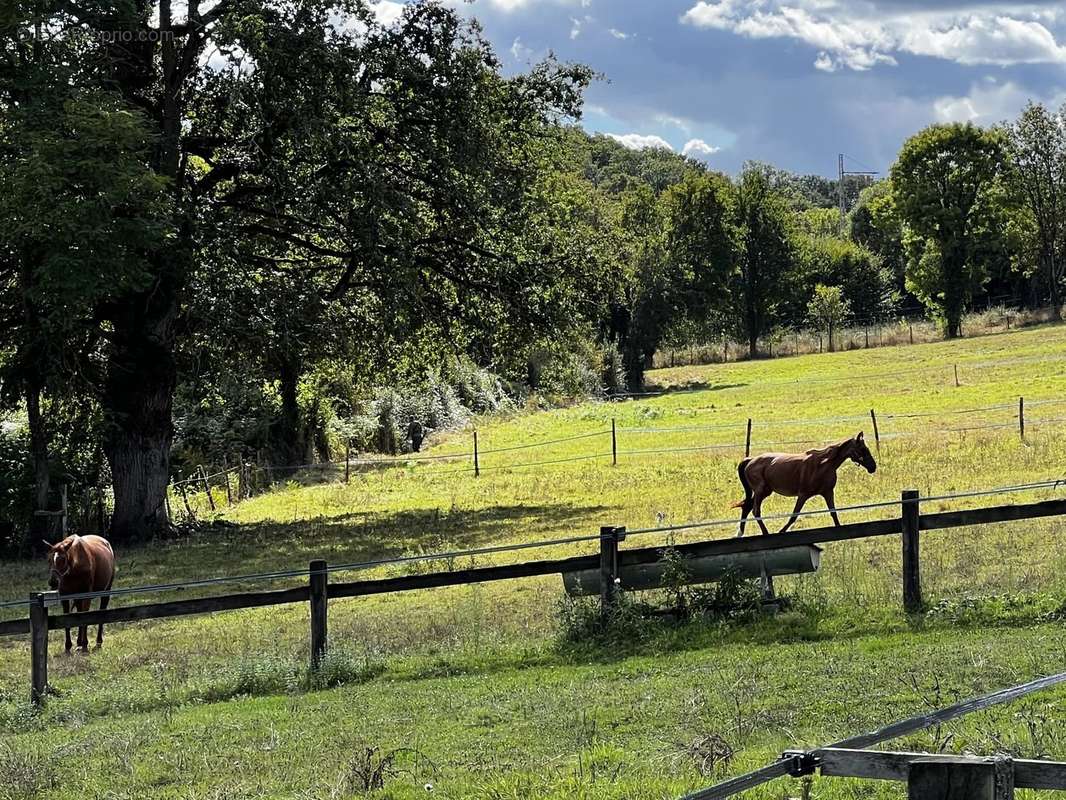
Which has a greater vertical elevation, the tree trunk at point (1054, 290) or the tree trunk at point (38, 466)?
the tree trunk at point (1054, 290)

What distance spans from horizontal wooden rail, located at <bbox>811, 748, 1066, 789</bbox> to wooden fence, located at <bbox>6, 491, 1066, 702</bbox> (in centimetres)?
818

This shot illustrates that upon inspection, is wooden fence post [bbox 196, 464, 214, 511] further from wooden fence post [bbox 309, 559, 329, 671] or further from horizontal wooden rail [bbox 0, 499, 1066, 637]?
wooden fence post [bbox 309, 559, 329, 671]

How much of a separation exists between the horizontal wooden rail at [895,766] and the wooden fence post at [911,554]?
8.83 m

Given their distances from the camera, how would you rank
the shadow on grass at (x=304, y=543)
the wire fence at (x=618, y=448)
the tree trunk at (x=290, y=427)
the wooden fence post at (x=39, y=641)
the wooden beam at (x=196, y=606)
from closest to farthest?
1. the wooden fence post at (x=39, y=641)
2. the wooden beam at (x=196, y=606)
3. the shadow on grass at (x=304, y=543)
4. the wire fence at (x=618, y=448)
5. the tree trunk at (x=290, y=427)

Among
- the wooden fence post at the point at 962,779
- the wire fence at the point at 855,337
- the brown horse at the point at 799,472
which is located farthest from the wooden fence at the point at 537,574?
the wire fence at the point at 855,337

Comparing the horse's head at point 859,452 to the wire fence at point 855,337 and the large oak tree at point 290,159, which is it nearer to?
the large oak tree at point 290,159

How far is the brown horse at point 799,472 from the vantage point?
64.8 feet

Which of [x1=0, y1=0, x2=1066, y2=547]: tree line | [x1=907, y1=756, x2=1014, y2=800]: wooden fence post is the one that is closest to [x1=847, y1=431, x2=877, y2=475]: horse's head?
[x1=0, y1=0, x2=1066, y2=547]: tree line

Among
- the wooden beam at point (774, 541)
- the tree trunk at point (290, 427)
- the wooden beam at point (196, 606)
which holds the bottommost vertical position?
the wooden beam at point (196, 606)

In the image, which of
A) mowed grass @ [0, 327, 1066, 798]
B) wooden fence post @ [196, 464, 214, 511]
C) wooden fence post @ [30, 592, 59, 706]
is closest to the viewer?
mowed grass @ [0, 327, 1066, 798]

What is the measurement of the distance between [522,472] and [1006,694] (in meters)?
30.7

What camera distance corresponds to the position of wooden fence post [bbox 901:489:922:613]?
1290cm

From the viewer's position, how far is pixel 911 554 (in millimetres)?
12953

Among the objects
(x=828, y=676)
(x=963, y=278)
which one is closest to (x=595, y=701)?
(x=828, y=676)
